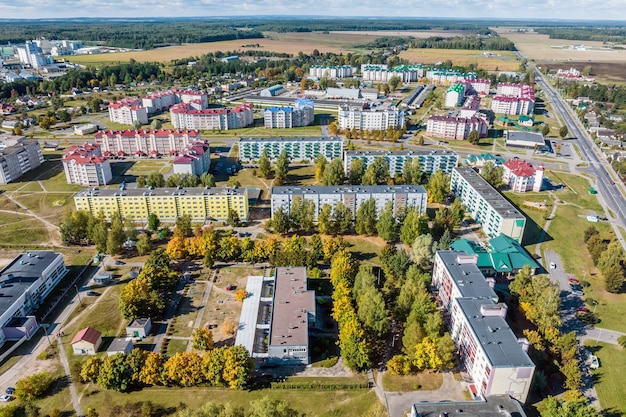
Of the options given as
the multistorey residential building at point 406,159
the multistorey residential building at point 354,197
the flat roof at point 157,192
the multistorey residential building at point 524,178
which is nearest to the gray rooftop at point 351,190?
the multistorey residential building at point 354,197

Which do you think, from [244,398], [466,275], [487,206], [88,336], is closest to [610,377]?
[466,275]

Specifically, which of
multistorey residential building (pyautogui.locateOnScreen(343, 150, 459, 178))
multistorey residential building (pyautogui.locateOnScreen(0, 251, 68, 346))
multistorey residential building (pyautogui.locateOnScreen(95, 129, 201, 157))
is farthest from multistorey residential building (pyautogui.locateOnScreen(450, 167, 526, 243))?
multistorey residential building (pyautogui.locateOnScreen(0, 251, 68, 346))

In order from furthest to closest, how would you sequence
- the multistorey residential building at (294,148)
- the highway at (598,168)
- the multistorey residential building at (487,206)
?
1. the multistorey residential building at (294,148)
2. the highway at (598,168)
3. the multistorey residential building at (487,206)

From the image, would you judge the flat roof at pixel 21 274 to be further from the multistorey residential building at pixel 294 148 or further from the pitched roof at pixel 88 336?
the multistorey residential building at pixel 294 148

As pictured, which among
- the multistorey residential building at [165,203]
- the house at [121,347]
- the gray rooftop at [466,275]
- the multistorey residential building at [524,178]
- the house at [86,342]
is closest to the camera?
the house at [121,347]

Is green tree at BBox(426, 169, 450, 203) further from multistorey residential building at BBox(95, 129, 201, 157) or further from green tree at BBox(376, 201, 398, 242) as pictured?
multistorey residential building at BBox(95, 129, 201, 157)

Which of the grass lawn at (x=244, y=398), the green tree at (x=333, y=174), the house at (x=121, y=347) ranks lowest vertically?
the grass lawn at (x=244, y=398)

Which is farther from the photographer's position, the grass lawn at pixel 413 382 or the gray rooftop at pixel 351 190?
the gray rooftop at pixel 351 190
